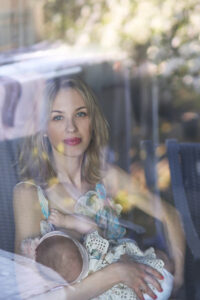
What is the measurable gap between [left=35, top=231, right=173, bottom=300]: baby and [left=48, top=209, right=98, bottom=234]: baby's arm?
0.08 ft

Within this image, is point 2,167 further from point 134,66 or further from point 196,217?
point 134,66

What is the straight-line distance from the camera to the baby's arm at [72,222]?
1.32m

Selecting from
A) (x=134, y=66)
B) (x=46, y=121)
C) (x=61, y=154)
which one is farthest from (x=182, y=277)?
(x=134, y=66)

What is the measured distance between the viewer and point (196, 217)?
5.70ft

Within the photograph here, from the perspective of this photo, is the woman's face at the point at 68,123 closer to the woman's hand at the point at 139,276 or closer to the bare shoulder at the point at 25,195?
the bare shoulder at the point at 25,195

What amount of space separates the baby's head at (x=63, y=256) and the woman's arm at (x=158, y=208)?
1.16ft

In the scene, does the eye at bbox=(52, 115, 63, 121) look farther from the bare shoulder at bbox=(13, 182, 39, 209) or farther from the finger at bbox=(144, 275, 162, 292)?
the finger at bbox=(144, 275, 162, 292)

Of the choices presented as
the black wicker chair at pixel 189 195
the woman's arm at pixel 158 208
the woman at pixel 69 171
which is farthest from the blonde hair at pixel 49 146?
the black wicker chair at pixel 189 195

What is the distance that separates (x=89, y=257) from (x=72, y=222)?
0.12 meters

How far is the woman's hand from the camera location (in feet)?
4.38

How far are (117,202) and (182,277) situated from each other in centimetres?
33

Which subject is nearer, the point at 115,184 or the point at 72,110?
the point at 72,110

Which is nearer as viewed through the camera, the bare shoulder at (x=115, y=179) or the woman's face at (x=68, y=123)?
the woman's face at (x=68, y=123)

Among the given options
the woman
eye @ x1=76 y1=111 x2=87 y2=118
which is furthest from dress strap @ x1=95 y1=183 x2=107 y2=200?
eye @ x1=76 y1=111 x2=87 y2=118
